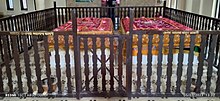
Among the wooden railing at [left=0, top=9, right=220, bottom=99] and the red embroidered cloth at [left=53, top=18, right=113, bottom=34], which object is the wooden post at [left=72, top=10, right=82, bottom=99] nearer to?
the wooden railing at [left=0, top=9, right=220, bottom=99]

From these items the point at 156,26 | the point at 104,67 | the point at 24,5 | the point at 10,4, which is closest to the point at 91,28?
the point at 156,26

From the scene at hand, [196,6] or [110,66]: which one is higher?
[196,6]

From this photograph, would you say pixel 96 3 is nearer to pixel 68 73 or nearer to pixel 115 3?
pixel 115 3

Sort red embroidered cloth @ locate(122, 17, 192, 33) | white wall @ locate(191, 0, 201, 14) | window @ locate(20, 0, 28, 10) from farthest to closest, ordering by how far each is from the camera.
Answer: window @ locate(20, 0, 28, 10), white wall @ locate(191, 0, 201, 14), red embroidered cloth @ locate(122, 17, 192, 33)

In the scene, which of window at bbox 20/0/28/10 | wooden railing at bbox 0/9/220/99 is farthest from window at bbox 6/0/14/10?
wooden railing at bbox 0/9/220/99

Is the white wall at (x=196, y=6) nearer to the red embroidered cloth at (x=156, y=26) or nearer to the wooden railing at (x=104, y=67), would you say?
the red embroidered cloth at (x=156, y=26)

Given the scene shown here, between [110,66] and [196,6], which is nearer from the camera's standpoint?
[110,66]

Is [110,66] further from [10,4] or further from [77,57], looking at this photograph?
[10,4]

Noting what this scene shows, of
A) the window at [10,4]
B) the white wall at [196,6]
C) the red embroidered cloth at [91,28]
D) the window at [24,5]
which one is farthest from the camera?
the window at [10,4]

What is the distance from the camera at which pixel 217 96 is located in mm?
2680

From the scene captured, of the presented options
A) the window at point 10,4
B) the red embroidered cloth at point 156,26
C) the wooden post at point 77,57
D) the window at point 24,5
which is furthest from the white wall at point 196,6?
the window at point 10,4

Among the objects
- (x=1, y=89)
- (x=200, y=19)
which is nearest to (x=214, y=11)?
(x=200, y=19)

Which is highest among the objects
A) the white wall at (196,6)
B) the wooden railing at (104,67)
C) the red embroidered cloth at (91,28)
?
the white wall at (196,6)

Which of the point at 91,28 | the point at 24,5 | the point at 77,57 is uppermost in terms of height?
the point at 24,5
